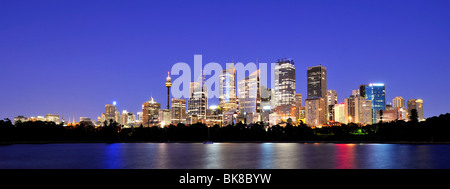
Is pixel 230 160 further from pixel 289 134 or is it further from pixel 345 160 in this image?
pixel 289 134

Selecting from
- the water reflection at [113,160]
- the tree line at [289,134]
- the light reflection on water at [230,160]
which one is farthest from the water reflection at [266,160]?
the tree line at [289,134]

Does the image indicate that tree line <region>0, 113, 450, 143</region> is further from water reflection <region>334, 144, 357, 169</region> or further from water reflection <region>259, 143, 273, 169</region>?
water reflection <region>259, 143, 273, 169</region>

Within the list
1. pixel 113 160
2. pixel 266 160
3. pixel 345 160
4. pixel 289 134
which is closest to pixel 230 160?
pixel 266 160

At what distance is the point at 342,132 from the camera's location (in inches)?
7756

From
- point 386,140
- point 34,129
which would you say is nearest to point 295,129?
point 386,140

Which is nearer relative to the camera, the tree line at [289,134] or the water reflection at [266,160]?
the water reflection at [266,160]

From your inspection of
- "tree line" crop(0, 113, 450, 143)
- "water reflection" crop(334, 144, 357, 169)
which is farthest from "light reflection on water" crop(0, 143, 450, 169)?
"tree line" crop(0, 113, 450, 143)

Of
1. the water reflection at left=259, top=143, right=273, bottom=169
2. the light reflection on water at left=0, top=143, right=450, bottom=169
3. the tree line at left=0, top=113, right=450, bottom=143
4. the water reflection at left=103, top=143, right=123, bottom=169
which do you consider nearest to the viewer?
the water reflection at left=259, top=143, right=273, bottom=169

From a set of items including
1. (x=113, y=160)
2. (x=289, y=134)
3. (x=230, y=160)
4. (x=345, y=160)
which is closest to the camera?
(x=345, y=160)

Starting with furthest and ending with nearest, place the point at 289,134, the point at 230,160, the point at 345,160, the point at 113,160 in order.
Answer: the point at 289,134, the point at 113,160, the point at 230,160, the point at 345,160

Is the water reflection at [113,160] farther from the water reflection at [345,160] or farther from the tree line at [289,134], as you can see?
the tree line at [289,134]
